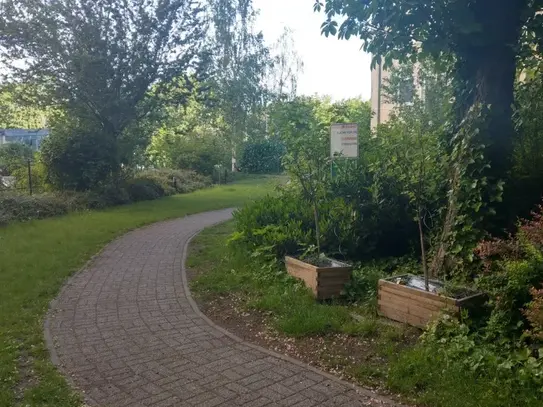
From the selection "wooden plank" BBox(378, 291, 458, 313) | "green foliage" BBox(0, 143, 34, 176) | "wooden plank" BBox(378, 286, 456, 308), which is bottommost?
"wooden plank" BBox(378, 291, 458, 313)

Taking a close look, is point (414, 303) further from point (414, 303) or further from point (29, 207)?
point (29, 207)

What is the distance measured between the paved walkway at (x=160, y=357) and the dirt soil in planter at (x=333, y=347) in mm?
140

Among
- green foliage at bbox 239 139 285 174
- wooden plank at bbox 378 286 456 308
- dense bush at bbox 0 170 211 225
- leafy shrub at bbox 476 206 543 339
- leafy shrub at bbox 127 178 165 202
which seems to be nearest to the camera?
leafy shrub at bbox 476 206 543 339

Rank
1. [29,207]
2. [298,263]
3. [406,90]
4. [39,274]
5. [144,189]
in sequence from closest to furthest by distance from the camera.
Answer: [298,263]
[39,274]
[29,207]
[144,189]
[406,90]

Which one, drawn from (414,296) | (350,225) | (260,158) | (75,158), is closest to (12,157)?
(75,158)

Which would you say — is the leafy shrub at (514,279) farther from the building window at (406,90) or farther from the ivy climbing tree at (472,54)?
the building window at (406,90)

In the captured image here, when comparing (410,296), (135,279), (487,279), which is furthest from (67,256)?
(487,279)

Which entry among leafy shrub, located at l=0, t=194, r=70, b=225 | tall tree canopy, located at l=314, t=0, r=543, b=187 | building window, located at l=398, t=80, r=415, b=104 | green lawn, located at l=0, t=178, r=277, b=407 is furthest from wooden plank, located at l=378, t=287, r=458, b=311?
building window, located at l=398, t=80, r=415, b=104

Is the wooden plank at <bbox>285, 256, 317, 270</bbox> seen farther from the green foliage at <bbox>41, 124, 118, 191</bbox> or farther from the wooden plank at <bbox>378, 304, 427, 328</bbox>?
the green foliage at <bbox>41, 124, 118, 191</bbox>

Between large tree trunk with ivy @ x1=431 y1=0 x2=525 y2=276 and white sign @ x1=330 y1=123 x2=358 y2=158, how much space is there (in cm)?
237

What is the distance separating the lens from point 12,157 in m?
19.5

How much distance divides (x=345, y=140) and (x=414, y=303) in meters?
3.84

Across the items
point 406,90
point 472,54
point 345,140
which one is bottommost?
point 345,140

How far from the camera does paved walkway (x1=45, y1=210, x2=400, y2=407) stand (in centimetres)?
378
